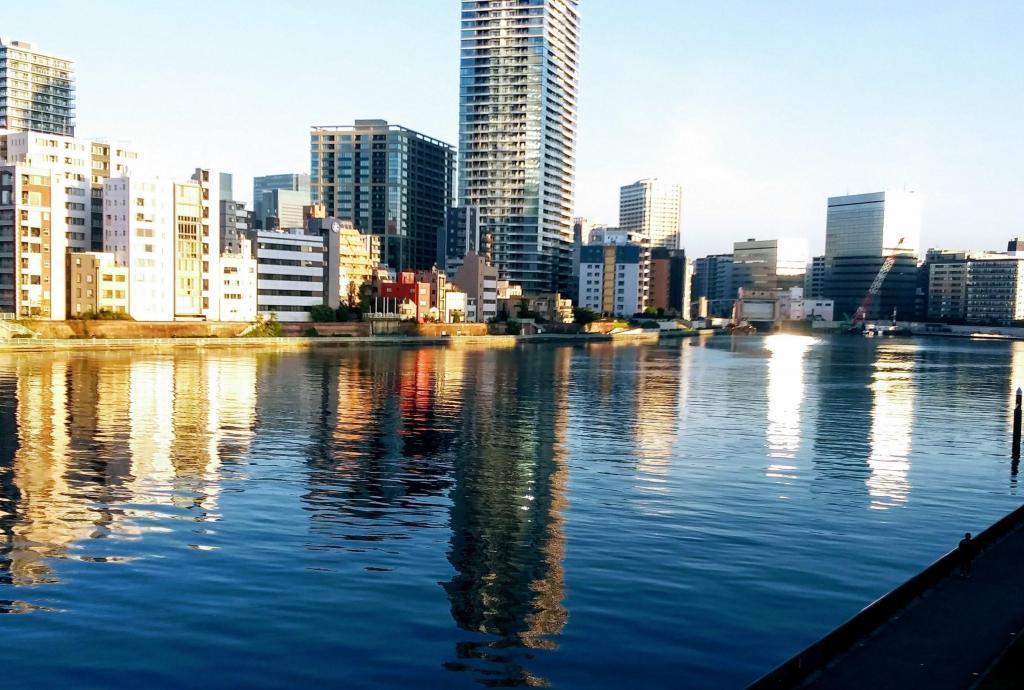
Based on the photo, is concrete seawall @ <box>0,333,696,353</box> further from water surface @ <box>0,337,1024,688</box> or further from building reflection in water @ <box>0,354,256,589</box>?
water surface @ <box>0,337,1024,688</box>

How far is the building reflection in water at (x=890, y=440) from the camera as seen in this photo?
122 feet

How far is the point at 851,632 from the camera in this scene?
54.6 ft

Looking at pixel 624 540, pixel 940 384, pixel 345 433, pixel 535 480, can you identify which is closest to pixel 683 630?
pixel 624 540

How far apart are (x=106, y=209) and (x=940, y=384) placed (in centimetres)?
12202

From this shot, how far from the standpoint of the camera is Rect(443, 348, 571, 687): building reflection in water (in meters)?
19.4

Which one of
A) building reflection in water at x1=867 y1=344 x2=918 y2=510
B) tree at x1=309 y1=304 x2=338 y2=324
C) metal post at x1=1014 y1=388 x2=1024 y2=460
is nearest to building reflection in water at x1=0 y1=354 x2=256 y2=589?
building reflection in water at x1=867 y1=344 x2=918 y2=510

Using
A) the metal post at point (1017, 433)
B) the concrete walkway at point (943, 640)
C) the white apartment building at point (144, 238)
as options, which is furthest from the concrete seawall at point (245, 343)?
the concrete walkway at point (943, 640)

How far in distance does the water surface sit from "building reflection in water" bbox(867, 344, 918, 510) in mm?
349

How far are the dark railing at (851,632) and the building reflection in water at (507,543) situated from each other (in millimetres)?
5193

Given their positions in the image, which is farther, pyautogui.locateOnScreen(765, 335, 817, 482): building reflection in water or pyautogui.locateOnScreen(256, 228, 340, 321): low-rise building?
pyautogui.locateOnScreen(256, 228, 340, 321): low-rise building

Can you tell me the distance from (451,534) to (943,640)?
52.0ft

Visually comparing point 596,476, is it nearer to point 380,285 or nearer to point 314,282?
point 314,282

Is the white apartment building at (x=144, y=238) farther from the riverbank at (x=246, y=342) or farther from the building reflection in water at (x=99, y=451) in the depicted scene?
the building reflection in water at (x=99, y=451)

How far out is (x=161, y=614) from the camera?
2095cm
